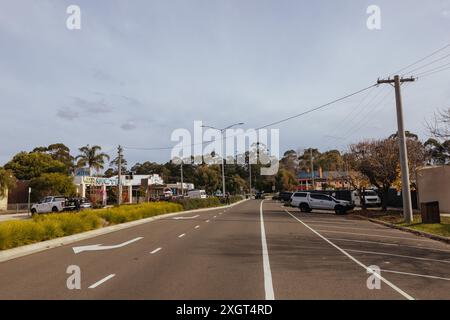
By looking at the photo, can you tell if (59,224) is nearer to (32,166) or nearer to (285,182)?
(32,166)

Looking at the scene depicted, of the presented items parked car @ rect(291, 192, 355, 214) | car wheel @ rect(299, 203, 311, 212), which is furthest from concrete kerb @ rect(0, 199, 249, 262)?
car wheel @ rect(299, 203, 311, 212)

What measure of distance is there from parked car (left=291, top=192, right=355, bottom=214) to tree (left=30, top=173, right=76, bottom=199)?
3105 centimetres

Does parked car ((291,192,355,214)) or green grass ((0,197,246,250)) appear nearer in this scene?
green grass ((0,197,246,250))

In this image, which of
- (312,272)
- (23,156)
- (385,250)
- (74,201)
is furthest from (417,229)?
(23,156)

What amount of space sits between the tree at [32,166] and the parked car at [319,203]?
46111 mm

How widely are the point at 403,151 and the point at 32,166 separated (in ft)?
215

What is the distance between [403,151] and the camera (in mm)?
27969

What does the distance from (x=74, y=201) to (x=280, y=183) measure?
8433cm

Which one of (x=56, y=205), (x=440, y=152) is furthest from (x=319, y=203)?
(x=56, y=205)

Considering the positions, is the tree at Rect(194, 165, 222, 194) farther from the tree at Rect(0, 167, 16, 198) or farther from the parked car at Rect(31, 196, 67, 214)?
the parked car at Rect(31, 196, 67, 214)

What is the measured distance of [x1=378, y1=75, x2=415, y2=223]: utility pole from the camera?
2753cm

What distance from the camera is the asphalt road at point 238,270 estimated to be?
28.8 feet
